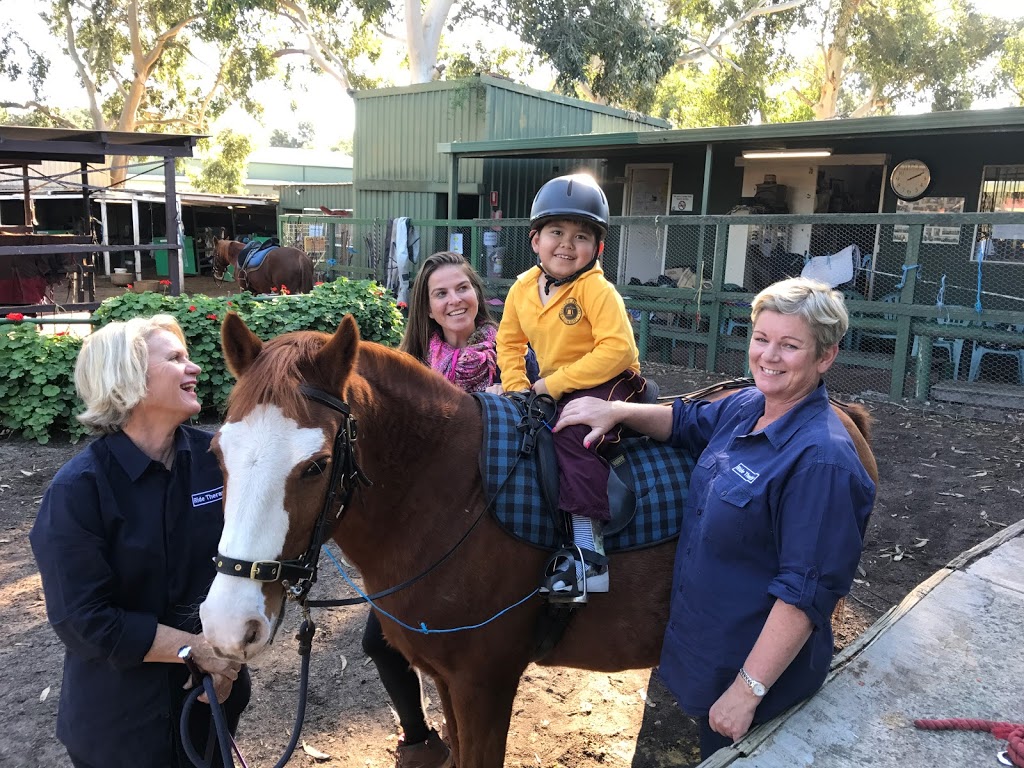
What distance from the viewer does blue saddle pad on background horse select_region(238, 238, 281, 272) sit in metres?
16.9

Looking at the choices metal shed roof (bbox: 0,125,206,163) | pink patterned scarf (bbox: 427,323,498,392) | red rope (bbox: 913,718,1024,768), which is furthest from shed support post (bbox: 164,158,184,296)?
red rope (bbox: 913,718,1024,768)

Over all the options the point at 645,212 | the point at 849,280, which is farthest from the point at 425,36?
the point at 849,280

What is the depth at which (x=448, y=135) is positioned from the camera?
52.4ft

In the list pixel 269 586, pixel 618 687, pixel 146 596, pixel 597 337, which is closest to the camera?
pixel 269 586

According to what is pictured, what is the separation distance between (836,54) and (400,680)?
27612mm

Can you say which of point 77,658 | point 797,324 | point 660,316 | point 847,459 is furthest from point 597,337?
point 660,316

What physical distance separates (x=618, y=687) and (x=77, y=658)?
100 inches

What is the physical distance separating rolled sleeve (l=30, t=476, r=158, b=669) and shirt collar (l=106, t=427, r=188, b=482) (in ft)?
0.35

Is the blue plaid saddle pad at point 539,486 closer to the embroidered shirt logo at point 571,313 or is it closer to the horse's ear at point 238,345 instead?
the embroidered shirt logo at point 571,313

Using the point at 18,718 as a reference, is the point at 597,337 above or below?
above

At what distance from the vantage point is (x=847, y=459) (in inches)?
72.3

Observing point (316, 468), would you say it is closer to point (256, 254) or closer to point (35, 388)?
point (35, 388)

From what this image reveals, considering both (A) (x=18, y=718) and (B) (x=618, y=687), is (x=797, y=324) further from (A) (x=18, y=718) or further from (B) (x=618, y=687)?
(A) (x=18, y=718)

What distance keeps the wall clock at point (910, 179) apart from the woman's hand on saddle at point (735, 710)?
12.0 metres
